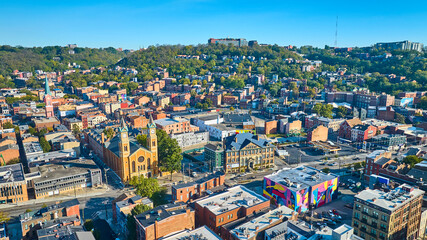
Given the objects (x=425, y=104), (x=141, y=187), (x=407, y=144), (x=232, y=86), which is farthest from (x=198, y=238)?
(x=232, y=86)

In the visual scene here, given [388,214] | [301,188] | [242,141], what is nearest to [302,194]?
[301,188]

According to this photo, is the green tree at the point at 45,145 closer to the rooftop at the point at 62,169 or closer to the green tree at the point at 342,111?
the rooftop at the point at 62,169

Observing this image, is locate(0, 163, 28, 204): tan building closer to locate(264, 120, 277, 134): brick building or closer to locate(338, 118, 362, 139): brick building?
locate(264, 120, 277, 134): brick building

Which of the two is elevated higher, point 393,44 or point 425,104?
point 393,44

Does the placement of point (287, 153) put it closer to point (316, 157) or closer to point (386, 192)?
point (316, 157)

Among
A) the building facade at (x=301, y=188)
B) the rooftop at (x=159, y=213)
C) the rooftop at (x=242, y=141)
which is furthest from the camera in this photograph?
the rooftop at (x=242, y=141)

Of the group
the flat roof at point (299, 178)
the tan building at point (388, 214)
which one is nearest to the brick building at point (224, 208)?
the flat roof at point (299, 178)


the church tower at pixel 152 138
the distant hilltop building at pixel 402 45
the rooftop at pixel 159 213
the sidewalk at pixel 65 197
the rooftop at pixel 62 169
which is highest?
the distant hilltop building at pixel 402 45
